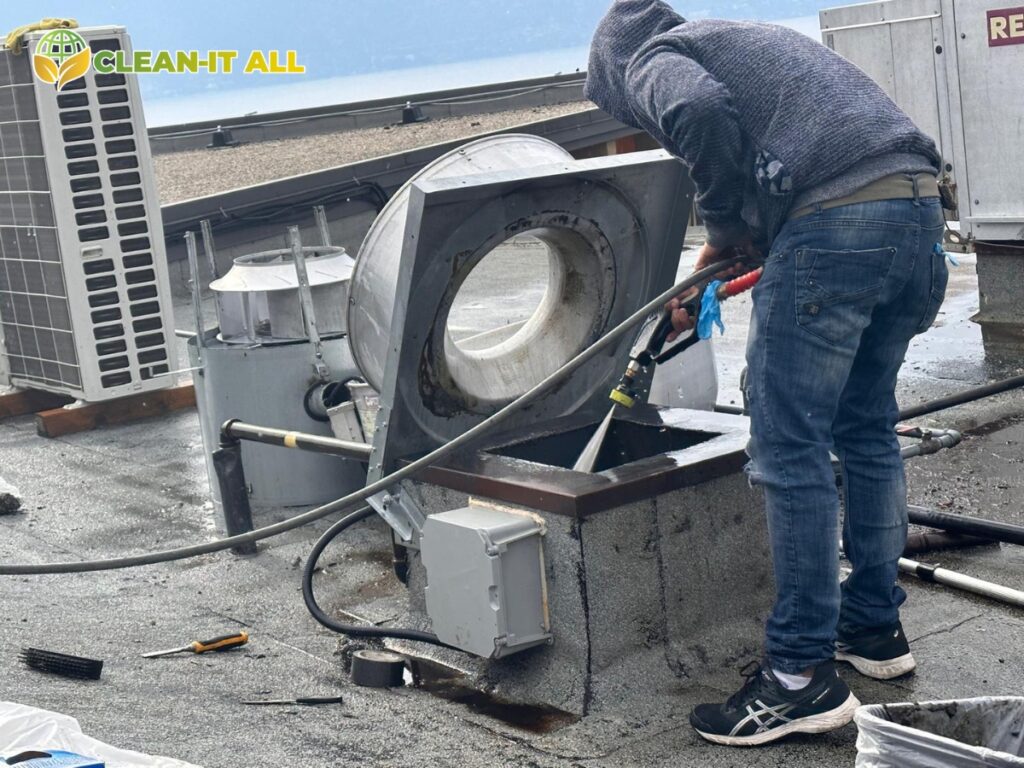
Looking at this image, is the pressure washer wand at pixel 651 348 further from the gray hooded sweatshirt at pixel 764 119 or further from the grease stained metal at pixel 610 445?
the gray hooded sweatshirt at pixel 764 119

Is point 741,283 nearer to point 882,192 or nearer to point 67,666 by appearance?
point 882,192

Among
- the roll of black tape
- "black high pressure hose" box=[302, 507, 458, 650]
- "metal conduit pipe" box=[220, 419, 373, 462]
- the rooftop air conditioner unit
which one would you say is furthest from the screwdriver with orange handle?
the rooftop air conditioner unit

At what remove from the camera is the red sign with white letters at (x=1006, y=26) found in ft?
23.8

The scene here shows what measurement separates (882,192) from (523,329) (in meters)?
1.85

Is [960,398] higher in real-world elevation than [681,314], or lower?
lower

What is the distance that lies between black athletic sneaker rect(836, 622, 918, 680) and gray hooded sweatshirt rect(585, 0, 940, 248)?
120 centimetres

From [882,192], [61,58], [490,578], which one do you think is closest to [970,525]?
[882,192]

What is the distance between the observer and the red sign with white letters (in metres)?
7.26

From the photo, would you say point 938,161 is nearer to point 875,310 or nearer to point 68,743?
point 875,310

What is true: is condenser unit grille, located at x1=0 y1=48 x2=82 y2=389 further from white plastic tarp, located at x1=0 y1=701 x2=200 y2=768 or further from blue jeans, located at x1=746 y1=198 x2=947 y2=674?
blue jeans, located at x1=746 y1=198 x2=947 y2=674

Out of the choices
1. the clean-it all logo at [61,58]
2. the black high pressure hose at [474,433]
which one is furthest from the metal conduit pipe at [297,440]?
the clean-it all logo at [61,58]

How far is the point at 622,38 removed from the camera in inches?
145

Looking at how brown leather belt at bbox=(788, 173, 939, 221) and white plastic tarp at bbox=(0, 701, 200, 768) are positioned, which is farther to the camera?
brown leather belt at bbox=(788, 173, 939, 221)

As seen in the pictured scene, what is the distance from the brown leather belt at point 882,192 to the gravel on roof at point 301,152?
36.3 feet
